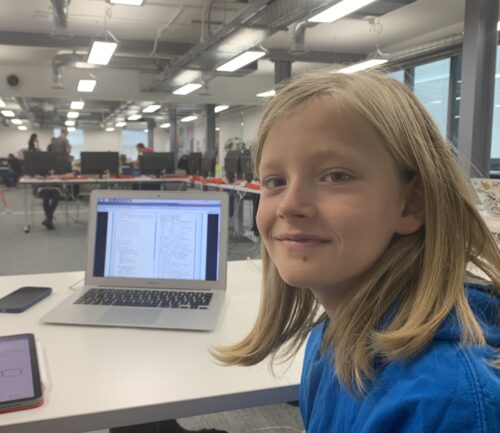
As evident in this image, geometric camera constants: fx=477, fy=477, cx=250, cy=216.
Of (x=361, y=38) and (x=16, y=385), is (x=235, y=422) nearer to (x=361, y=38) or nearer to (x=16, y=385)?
(x=16, y=385)

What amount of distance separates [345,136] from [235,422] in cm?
187

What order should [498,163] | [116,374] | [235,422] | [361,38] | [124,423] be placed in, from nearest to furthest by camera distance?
[124,423] → [116,374] → [235,422] → [498,163] → [361,38]

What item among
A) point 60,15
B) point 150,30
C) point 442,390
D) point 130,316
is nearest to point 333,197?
point 442,390

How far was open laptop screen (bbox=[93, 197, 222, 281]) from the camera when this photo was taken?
1.46m

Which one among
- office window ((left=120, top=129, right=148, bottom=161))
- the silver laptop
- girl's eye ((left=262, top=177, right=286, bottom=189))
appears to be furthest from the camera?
office window ((left=120, top=129, right=148, bottom=161))

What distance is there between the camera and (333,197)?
61cm

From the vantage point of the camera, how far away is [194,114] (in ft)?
57.3

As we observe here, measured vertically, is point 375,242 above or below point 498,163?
below

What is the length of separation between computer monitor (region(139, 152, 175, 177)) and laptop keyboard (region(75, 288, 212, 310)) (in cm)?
785

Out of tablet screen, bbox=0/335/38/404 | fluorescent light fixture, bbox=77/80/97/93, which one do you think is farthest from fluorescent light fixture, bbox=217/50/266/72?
tablet screen, bbox=0/335/38/404

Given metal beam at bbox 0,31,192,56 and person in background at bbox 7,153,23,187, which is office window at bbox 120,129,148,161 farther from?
metal beam at bbox 0,31,192,56

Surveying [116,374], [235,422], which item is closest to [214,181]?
[235,422]

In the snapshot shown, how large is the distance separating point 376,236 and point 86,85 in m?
10.5

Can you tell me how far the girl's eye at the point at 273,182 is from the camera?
676 mm
